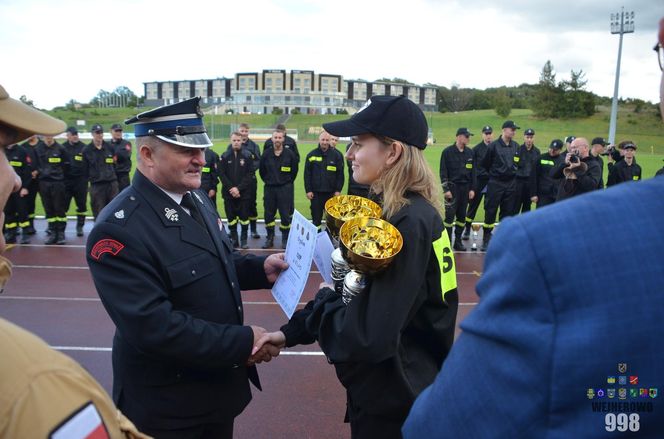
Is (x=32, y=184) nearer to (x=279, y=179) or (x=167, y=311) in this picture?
(x=279, y=179)

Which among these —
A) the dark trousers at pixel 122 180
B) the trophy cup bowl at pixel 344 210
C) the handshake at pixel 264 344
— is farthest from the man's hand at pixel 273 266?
the dark trousers at pixel 122 180

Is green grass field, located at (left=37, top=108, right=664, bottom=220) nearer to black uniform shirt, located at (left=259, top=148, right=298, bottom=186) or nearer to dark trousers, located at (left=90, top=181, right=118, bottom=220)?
black uniform shirt, located at (left=259, top=148, right=298, bottom=186)

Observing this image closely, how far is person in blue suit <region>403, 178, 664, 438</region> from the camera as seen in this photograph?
28.9 inches

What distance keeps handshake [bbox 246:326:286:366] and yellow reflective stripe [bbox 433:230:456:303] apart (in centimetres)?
91

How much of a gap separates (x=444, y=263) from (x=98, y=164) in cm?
1135

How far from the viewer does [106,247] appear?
7.15 feet

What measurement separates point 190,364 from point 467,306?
566cm

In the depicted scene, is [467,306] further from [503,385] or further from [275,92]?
[275,92]

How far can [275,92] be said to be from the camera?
10831 cm

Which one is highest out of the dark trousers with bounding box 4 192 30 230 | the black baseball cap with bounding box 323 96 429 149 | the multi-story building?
the multi-story building

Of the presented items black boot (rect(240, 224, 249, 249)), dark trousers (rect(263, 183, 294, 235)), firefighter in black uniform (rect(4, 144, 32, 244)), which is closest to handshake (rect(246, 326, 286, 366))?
black boot (rect(240, 224, 249, 249))

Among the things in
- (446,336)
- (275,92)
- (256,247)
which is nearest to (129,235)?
(446,336)

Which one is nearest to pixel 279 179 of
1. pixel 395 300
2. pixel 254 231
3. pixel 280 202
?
pixel 280 202

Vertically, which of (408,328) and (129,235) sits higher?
(129,235)
